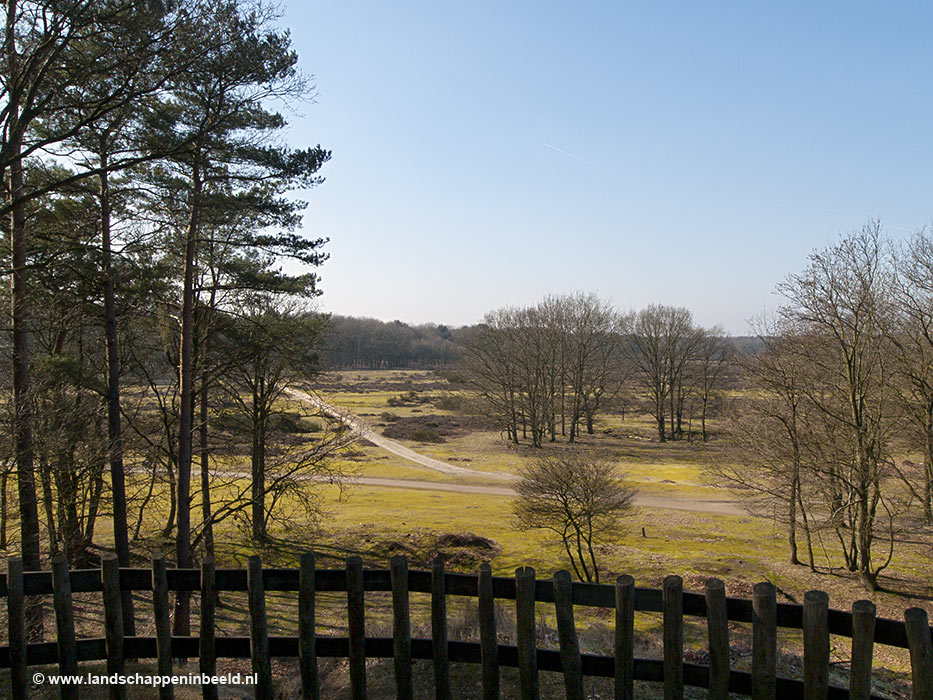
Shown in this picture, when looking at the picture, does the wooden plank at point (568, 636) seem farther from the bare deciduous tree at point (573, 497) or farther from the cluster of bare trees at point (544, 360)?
the cluster of bare trees at point (544, 360)

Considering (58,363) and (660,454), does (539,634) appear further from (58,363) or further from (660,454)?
(660,454)

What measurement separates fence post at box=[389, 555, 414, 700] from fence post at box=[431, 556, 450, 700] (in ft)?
0.65

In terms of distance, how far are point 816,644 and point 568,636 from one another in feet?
5.13

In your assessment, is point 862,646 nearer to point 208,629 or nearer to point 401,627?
point 401,627

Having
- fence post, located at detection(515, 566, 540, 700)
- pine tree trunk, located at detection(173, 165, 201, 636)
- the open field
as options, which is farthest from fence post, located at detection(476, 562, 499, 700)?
pine tree trunk, located at detection(173, 165, 201, 636)

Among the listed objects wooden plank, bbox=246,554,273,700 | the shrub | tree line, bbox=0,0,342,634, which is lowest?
the shrub

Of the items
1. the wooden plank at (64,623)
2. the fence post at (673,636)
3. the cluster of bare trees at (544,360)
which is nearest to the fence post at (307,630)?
the wooden plank at (64,623)

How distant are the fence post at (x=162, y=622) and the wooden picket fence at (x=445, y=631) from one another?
0.01m

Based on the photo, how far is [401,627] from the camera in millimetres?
4387

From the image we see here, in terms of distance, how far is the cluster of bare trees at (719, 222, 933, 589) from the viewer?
17.7 meters

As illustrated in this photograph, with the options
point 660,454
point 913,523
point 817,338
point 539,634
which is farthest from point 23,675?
point 660,454

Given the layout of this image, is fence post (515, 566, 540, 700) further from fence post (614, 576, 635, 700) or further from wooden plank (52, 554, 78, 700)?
wooden plank (52, 554, 78, 700)

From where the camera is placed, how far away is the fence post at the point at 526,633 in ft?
13.6

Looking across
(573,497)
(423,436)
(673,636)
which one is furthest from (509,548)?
(423,436)
